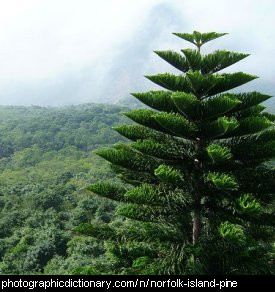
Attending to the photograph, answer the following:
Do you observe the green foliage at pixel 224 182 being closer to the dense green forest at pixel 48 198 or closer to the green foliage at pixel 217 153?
the green foliage at pixel 217 153

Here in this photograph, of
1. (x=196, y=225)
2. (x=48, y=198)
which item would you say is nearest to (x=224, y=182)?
(x=196, y=225)

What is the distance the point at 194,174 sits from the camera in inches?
323

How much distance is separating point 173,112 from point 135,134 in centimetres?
81

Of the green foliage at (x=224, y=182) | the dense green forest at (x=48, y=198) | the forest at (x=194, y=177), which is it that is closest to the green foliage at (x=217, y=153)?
the forest at (x=194, y=177)

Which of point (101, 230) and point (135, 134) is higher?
point (135, 134)

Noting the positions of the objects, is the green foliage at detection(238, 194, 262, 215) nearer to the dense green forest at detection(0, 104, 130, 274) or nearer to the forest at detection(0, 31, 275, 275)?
the forest at detection(0, 31, 275, 275)

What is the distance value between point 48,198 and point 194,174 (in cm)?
4956

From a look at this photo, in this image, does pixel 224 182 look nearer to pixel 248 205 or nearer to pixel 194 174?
pixel 248 205

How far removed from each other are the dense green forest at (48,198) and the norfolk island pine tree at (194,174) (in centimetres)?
148

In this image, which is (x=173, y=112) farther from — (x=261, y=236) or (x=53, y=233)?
(x=53, y=233)

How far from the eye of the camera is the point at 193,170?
8.32 metres

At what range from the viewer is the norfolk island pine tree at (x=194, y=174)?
779 cm
